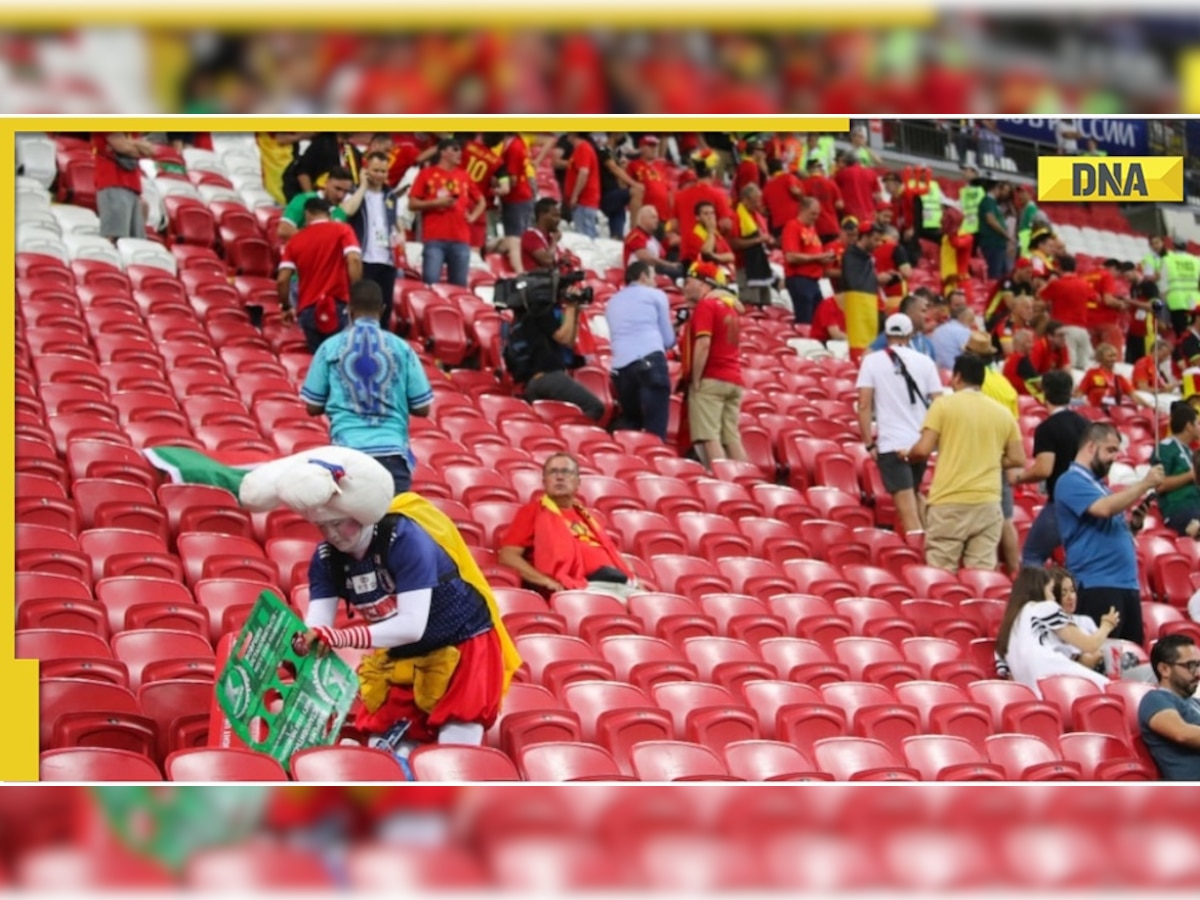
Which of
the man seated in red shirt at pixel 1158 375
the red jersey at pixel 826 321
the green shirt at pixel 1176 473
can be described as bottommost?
the man seated in red shirt at pixel 1158 375

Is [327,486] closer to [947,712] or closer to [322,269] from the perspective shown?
[947,712]

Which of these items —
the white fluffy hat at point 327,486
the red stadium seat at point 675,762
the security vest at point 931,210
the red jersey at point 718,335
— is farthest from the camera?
the security vest at point 931,210

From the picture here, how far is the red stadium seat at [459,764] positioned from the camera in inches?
208

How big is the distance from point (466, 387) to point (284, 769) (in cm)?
577

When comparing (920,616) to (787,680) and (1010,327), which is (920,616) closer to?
(787,680)

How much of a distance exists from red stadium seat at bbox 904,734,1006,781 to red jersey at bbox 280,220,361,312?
179 inches

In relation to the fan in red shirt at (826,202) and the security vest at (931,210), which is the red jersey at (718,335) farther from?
the security vest at (931,210)

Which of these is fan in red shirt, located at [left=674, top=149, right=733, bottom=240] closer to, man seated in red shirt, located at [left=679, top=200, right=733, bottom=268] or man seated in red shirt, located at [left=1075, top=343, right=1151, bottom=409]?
man seated in red shirt, located at [left=679, top=200, right=733, bottom=268]

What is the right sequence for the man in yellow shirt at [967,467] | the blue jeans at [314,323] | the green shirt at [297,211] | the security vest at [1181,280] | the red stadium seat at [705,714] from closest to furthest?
the red stadium seat at [705,714]
the man in yellow shirt at [967,467]
the blue jeans at [314,323]
the green shirt at [297,211]
the security vest at [1181,280]

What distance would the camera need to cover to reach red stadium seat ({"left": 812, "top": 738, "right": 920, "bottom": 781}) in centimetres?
611

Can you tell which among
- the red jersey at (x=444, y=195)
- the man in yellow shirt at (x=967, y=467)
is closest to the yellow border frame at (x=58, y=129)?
the man in yellow shirt at (x=967, y=467)

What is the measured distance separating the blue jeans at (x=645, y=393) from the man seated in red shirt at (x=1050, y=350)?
334cm

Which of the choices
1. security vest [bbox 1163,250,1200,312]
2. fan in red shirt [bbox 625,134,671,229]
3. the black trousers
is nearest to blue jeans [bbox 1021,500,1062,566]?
the black trousers

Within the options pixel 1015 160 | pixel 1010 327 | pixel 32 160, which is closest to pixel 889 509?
pixel 1010 327
